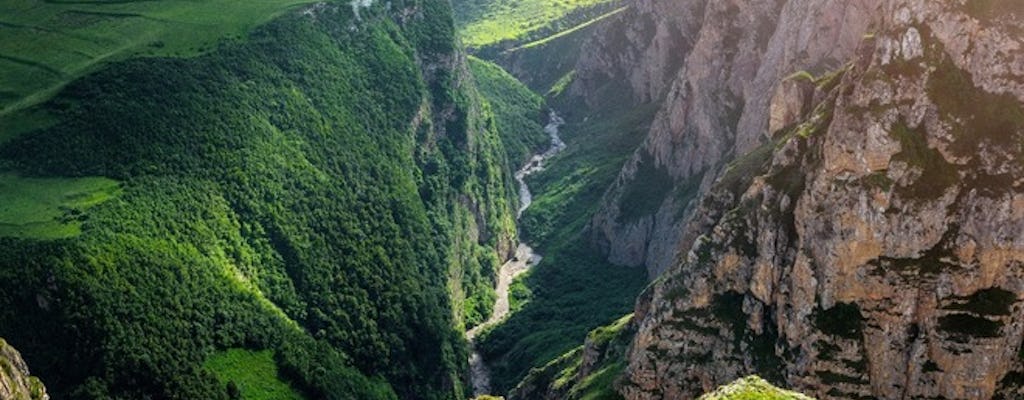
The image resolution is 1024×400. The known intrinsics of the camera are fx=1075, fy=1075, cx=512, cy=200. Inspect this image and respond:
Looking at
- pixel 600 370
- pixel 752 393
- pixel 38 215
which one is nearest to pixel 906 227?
pixel 752 393

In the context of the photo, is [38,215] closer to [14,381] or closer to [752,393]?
[14,381]

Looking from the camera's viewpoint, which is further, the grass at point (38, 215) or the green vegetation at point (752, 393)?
the grass at point (38, 215)

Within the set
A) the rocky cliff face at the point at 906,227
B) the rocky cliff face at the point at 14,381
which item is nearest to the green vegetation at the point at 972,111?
the rocky cliff face at the point at 906,227

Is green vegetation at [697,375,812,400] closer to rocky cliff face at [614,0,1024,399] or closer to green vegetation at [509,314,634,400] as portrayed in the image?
rocky cliff face at [614,0,1024,399]

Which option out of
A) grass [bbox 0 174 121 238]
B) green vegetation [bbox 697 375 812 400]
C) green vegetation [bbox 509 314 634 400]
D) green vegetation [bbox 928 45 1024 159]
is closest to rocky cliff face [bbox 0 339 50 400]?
green vegetation [bbox 697 375 812 400]

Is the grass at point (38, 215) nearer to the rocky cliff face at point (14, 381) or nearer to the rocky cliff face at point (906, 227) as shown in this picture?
the rocky cliff face at point (14, 381)

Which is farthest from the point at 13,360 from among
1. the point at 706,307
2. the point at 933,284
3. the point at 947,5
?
the point at 947,5
